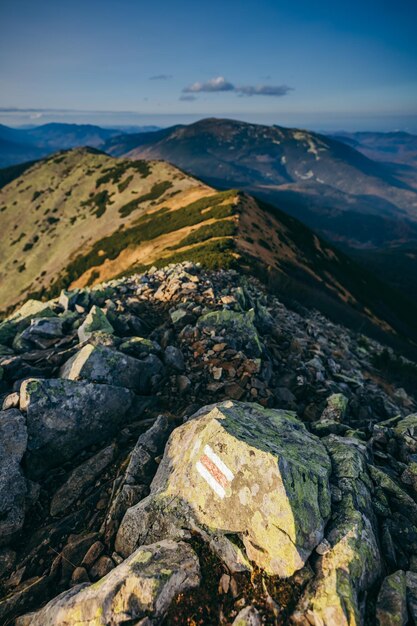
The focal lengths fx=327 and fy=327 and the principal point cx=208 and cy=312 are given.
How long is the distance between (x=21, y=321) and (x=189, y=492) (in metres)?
14.0

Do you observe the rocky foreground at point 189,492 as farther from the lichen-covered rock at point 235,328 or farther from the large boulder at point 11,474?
the lichen-covered rock at point 235,328

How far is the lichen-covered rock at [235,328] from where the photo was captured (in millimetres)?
16608

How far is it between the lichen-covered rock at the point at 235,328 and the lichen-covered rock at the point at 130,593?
10103 mm

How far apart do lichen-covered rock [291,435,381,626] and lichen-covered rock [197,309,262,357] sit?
8.09 meters

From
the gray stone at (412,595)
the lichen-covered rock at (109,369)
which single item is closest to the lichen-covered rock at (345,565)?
the gray stone at (412,595)

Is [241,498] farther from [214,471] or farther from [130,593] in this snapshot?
[130,593]

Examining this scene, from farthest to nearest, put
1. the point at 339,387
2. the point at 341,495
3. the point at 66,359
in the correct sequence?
the point at 339,387 → the point at 66,359 → the point at 341,495

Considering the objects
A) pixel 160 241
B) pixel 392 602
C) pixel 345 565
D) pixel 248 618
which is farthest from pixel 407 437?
pixel 160 241

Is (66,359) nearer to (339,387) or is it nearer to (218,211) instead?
(339,387)

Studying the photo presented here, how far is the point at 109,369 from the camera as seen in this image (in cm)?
1273

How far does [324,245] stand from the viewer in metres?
81.4

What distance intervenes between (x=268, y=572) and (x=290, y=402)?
809 cm

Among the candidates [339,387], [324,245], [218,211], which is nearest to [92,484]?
[339,387]

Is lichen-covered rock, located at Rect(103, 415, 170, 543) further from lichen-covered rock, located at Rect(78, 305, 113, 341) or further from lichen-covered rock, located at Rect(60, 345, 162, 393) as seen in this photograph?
lichen-covered rock, located at Rect(78, 305, 113, 341)
